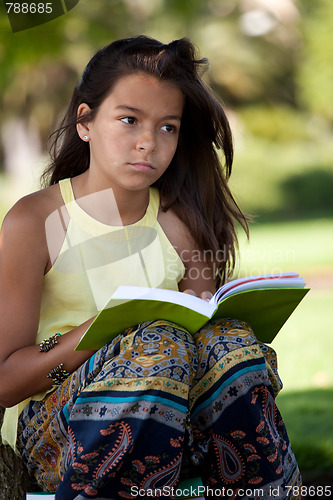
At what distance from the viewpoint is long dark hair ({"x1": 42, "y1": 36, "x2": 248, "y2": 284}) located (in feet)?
7.13

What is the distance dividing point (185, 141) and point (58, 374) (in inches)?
39.3

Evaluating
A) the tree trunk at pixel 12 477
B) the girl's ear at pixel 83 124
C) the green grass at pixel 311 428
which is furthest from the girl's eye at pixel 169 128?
the green grass at pixel 311 428

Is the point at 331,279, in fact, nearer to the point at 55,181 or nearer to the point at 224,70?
the point at 55,181

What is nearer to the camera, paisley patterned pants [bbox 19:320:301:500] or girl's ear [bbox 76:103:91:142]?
paisley patterned pants [bbox 19:320:301:500]

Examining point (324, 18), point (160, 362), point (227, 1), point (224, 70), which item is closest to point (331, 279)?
point (160, 362)

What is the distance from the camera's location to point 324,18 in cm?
1559

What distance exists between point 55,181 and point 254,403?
44.3 inches

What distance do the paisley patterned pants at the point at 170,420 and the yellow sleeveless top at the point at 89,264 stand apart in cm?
27

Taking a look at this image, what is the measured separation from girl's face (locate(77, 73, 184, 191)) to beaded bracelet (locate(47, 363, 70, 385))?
62 centimetres

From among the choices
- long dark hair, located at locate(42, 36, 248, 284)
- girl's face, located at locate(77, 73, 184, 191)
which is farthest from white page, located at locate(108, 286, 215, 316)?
long dark hair, located at locate(42, 36, 248, 284)

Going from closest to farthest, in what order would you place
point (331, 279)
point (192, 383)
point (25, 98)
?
point (192, 383), point (331, 279), point (25, 98)

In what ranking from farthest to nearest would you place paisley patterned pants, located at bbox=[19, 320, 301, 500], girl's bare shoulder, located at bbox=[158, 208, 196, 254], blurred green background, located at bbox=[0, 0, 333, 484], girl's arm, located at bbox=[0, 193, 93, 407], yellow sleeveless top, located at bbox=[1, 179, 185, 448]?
blurred green background, located at bbox=[0, 0, 333, 484] < girl's bare shoulder, located at bbox=[158, 208, 196, 254] < yellow sleeveless top, located at bbox=[1, 179, 185, 448] < girl's arm, located at bbox=[0, 193, 93, 407] < paisley patterned pants, located at bbox=[19, 320, 301, 500]

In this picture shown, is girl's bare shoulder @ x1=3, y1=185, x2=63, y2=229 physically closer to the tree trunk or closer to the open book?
the open book

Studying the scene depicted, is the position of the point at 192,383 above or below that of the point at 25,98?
below
